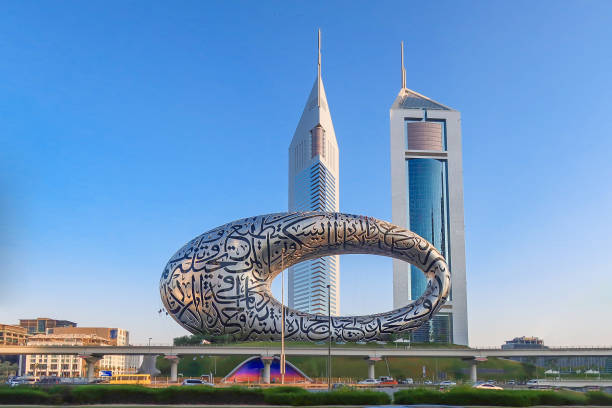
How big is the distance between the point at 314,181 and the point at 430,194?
1862 inches

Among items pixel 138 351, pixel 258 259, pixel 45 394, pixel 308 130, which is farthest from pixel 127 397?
pixel 308 130

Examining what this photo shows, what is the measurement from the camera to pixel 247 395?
27.4 m

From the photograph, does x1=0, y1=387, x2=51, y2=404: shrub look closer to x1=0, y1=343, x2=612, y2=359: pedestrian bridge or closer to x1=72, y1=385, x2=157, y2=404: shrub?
x1=72, y1=385, x2=157, y2=404: shrub

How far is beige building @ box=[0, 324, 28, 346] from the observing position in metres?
150

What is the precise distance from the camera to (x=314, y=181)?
168 meters

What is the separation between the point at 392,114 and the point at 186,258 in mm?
82217

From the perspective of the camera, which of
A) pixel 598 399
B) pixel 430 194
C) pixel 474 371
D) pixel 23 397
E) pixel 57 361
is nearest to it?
pixel 23 397

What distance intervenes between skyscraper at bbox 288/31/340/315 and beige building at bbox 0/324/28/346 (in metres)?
74.4

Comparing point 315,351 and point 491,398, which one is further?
point 315,351

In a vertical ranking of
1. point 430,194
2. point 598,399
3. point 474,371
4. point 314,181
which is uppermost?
point 314,181

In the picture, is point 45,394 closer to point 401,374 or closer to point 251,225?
point 251,225

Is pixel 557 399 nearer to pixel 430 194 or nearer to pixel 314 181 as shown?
pixel 430 194

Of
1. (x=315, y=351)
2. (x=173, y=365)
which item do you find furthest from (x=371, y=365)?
(x=173, y=365)

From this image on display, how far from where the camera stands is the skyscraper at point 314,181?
168 metres
